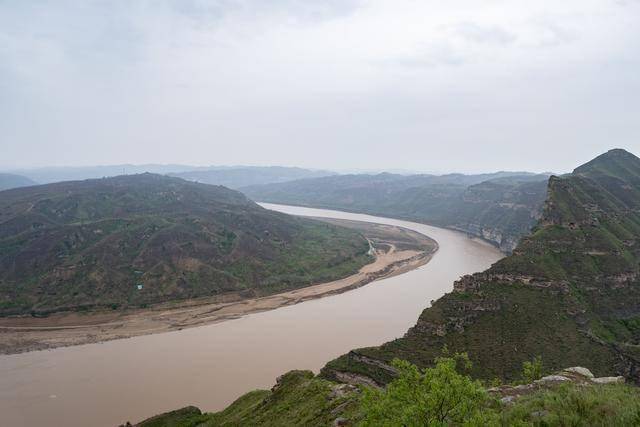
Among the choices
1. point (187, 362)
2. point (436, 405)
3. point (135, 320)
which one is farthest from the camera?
point (135, 320)

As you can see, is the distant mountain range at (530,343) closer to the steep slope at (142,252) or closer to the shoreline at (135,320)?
the shoreline at (135,320)

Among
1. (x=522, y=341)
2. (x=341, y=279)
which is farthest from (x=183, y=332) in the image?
(x=522, y=341)

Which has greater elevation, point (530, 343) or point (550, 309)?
point (550, 309)

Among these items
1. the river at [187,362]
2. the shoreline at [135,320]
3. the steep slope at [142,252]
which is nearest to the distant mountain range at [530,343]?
the river at [187,362]

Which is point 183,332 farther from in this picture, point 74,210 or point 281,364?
point 74,210

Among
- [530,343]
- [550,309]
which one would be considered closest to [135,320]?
[530,343]

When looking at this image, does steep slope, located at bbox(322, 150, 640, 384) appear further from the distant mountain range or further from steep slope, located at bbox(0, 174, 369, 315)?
steep slope, located at bbox(0, 174, 369, 315)

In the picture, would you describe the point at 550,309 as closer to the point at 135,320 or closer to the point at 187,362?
the point at 187,362
